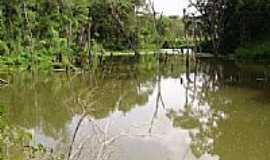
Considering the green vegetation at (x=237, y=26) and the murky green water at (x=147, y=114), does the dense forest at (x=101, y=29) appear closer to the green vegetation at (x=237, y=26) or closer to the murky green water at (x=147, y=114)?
the green vegetation at (x=237, y=26)

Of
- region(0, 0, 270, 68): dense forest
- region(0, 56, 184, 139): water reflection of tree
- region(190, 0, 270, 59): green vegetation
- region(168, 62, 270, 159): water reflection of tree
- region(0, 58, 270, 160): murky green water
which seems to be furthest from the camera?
region(190, 0, 270, 59): green vegetation

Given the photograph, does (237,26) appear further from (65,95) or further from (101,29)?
(65,95)

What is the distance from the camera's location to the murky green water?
913 cm

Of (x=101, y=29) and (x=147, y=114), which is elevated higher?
(x=101, y=29)

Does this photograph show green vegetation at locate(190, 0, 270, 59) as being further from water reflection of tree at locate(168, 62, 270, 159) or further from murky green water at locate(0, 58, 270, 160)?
water reflection of tree at locate(168, 62, 270, 159)

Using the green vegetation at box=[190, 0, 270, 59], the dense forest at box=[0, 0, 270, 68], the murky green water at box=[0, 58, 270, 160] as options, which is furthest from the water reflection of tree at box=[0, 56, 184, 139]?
the green vegetation at box=[190, 0, 270, 59]

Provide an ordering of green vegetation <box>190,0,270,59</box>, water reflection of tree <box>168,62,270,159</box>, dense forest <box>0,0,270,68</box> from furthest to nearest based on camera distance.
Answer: green vegetation <box>190,0,270,59</box> → dense forest <box>0,0,270,68</box> → water reflection of tree <box>168,62,270,159</box>

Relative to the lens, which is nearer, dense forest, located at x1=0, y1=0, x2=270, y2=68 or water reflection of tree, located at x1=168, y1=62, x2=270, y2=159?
water reflection of tree, located at x1=168, y1=62, x2=270, y2=159

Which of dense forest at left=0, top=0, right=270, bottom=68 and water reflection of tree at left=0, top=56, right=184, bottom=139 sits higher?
dense forest at left=0, top=0, right=270, bottom=68

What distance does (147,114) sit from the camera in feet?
44.1

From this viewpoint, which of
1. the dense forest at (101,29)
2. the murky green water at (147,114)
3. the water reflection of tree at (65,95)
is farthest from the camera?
the dense forest at (101,29)

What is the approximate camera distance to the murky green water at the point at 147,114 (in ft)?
30.0

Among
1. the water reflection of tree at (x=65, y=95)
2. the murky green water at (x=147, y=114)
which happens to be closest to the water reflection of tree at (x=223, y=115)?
the murky green water at (x=147, y=114)

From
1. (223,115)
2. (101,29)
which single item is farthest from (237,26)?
(223,115)
